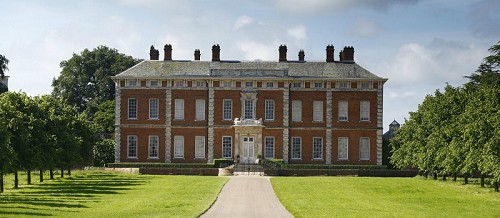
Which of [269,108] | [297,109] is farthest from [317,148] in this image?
[269,108]

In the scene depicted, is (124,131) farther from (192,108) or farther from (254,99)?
(254,99)

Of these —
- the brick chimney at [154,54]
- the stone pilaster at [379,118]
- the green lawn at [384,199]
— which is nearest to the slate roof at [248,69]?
the brick chimney at [154,54]

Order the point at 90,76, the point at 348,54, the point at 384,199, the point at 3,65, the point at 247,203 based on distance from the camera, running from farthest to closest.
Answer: the point at 90,76, the point at 348,54, the point at 3,65, the point at 384,199, the point at 247,203

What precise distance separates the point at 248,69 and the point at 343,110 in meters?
8.11

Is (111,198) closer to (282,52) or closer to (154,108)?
(154,108)

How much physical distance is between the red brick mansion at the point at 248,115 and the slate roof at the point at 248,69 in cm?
8

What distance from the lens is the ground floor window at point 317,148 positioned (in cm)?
6781

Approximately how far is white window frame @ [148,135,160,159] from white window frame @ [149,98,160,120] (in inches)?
62.0

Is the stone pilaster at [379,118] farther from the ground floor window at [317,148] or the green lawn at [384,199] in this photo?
the green lawn at [384,199]

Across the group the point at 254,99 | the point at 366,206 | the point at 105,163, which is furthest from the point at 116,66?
the point at 366,206

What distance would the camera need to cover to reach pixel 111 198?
3434cm

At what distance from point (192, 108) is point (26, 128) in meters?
27.1

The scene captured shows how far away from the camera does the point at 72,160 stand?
50.3m

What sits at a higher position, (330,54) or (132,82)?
(330,54)
